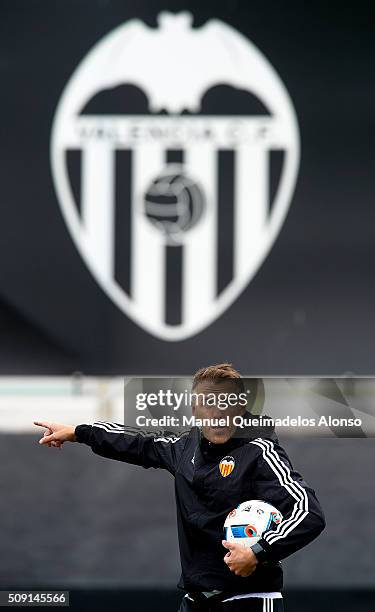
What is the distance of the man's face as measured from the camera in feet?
7.97

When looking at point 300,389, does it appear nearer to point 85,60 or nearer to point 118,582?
point 118,582

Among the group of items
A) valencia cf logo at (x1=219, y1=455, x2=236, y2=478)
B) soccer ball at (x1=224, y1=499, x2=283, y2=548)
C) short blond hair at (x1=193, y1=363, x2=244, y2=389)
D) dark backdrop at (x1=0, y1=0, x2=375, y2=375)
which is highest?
dark backdrop at (x1=0, y1=0, x2=375, y2=375)

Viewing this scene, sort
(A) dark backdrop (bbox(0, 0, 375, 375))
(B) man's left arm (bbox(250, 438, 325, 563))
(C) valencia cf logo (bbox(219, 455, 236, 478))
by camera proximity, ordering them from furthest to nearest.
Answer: (A) dark backdrop (bbox(0, 0, 375, 375)), (C) valencia cf logo (bbox(219, 455, 236, 478)), (B) man's left arm (bbox(250, 438, 325, 563))

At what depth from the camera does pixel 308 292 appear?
10.6 ft

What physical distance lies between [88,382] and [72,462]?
34 cm

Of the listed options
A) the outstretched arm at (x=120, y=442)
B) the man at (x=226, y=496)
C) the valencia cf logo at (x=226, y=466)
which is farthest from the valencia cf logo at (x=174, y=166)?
the valencia cf logo at (x=226, y=466)

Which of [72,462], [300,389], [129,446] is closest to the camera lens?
[129,446]

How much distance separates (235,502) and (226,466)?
8 centimetres

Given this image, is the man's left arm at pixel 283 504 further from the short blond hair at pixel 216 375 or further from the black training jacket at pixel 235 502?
the short blond hair at pixel 216 375

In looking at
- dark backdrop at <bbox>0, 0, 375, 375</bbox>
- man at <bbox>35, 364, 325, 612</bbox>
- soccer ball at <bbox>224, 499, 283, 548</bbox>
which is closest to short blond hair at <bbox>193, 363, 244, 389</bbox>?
man at <bbox>35, 364, 325, 612</bbox>

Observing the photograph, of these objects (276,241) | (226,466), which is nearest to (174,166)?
(276,241)

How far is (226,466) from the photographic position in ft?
7.93

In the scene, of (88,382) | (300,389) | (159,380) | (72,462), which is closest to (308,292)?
(300,389)

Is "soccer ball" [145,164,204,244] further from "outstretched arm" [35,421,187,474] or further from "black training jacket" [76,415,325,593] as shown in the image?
"black training jacket" [76,415,325,593]
